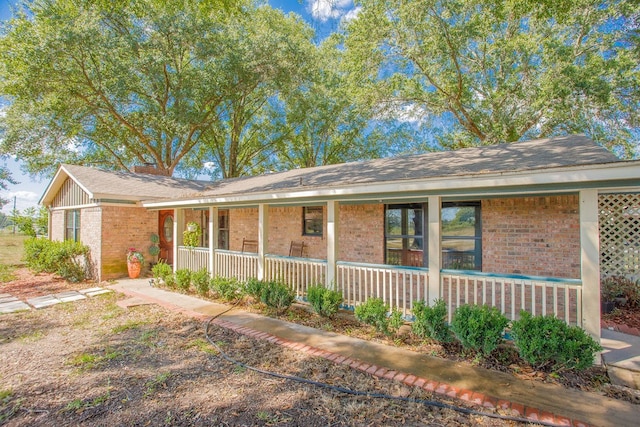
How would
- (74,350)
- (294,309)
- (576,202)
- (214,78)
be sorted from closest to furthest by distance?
(74,350)
(576,202)
(294,309)
(214,78)

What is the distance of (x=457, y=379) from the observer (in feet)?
12.5

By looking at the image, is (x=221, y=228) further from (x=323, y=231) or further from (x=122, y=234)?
(x=323, y=231)

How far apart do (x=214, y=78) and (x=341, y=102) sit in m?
7.84

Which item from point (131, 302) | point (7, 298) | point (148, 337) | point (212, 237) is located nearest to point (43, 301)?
point (7, 298)

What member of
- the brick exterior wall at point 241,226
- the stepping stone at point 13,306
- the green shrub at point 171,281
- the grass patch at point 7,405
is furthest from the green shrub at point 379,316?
the stepping stone at point 13,306

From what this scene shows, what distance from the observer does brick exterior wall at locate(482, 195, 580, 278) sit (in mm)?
5898

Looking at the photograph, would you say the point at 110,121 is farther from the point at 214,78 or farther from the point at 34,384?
the point at 34,384

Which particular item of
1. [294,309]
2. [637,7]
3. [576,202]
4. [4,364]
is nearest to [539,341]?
[576,202]

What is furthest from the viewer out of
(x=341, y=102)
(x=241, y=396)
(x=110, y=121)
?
(x=341, y=102)

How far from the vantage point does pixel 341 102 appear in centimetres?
2066

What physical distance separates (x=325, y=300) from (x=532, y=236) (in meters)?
4.09

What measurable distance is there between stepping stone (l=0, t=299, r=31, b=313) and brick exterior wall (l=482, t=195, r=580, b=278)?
9963mm

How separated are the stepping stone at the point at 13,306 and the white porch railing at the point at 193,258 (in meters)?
3.41

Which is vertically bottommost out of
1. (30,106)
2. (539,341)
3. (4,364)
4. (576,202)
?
(4,364)
